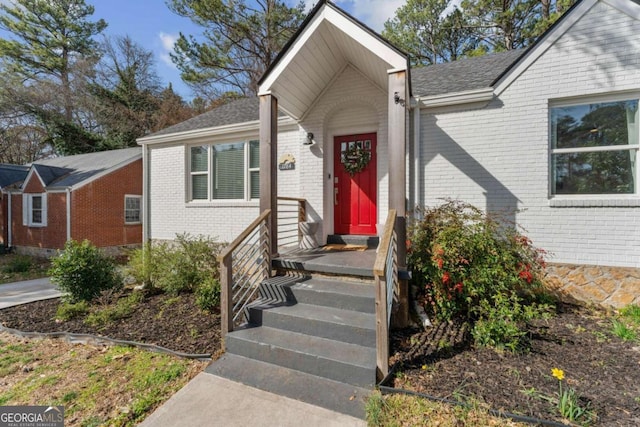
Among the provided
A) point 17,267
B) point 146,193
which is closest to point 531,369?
point 146,193

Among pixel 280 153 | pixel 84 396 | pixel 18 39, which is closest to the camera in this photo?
pixel 84 396

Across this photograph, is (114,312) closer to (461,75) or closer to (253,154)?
(253,154)

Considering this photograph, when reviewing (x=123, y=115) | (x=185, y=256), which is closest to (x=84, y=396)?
(x=185, y=256)

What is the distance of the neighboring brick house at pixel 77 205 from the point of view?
11602 mm

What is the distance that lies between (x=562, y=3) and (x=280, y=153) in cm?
1325

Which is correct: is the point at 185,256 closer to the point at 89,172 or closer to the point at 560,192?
the point at 560,192

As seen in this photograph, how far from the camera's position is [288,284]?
4312 millimetres

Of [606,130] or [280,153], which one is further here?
[280,153]

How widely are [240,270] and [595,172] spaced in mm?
5909

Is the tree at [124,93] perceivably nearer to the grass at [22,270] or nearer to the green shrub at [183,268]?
the grass at [22,270]

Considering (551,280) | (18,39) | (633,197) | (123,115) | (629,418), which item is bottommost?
(629,418)

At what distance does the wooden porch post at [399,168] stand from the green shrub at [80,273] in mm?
5643

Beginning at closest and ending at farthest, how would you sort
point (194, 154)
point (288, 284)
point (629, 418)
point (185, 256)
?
1. point (629, 418)
2. point (288, 284)
3. point (185, 256)
4. point (194, 154)

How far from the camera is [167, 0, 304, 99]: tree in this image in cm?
1462
